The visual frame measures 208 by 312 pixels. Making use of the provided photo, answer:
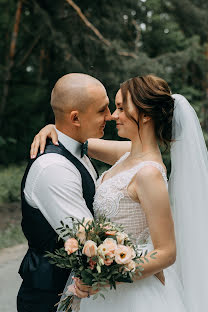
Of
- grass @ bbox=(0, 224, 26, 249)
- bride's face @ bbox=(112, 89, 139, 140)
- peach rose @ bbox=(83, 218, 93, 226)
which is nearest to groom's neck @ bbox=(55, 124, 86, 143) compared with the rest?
bride's face @ bbox=(112, 89, 139, 140)

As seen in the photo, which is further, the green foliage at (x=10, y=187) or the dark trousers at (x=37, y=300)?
the green foliage at (x=10, y=187)

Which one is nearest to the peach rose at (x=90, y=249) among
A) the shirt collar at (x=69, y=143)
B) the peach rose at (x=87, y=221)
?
the peach rose at (x=87, y=221)

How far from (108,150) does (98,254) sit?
4.59 feet

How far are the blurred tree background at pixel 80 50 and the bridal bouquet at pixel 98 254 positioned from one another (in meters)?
6.38

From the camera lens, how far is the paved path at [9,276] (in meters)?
4.95

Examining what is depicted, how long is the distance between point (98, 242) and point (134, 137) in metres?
0.84

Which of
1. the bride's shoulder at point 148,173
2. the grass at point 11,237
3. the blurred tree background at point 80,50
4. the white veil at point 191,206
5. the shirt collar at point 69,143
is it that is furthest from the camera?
the blurred tree background at point 80,50

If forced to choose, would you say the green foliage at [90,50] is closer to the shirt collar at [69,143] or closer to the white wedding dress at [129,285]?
the shirt collar at [69,143]

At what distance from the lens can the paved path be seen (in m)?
4.95

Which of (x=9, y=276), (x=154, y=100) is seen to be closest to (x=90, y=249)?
(x=154, y=100)

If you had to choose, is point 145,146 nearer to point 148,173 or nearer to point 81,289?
point 148,173

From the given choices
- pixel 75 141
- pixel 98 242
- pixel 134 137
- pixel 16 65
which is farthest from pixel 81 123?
pixel 16 65

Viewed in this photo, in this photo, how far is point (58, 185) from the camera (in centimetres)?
214

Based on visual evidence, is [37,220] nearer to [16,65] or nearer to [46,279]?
[46,279]
